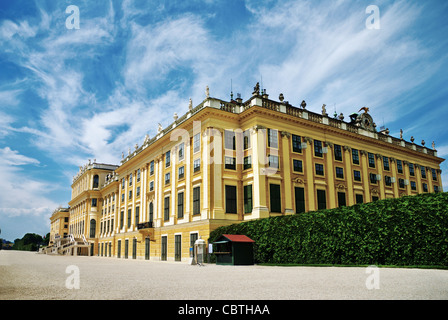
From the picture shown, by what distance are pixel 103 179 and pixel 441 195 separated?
7194 centimetres

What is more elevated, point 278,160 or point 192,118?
point 192,118

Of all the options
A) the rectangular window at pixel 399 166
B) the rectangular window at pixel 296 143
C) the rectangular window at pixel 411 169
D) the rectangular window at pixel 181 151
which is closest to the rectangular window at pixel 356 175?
the rectangular window at pixel 296 143

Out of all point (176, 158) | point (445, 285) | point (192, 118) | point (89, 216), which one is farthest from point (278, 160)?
point (89, 216)

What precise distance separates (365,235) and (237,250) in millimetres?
8861

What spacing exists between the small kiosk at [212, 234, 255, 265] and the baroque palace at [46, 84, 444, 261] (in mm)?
5299

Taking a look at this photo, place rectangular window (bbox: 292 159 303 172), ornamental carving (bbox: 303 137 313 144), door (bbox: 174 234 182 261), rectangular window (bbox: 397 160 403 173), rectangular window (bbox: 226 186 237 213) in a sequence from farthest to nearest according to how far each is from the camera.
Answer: rectangular window (bbox: 397 160 403 173), ornamental carving (bbox: 303 137 313 144), door (bbox: 174 234 182 261), rectangular window (bbox: 292 159 303 172), rectangular window (bbox: 226 186 237 213)

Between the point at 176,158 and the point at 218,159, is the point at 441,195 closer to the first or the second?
the point at 218,159

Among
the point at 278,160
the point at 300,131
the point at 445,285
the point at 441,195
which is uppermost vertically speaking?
the point at 300,131

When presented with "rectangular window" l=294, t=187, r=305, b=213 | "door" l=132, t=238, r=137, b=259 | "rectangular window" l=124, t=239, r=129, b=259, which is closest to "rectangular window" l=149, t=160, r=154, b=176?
"door" l=132, t=238, r=137, b=259

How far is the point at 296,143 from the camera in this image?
3488 centimetres

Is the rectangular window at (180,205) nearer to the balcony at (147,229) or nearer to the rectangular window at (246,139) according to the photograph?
the balcony at (147,229)

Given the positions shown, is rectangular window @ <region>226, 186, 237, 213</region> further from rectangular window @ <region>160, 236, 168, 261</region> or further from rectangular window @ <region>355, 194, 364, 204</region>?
rectangular window @ <region>355, 194, 364, 204</region>

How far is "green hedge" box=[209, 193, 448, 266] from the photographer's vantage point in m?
16.0

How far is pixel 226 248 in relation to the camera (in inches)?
1008
